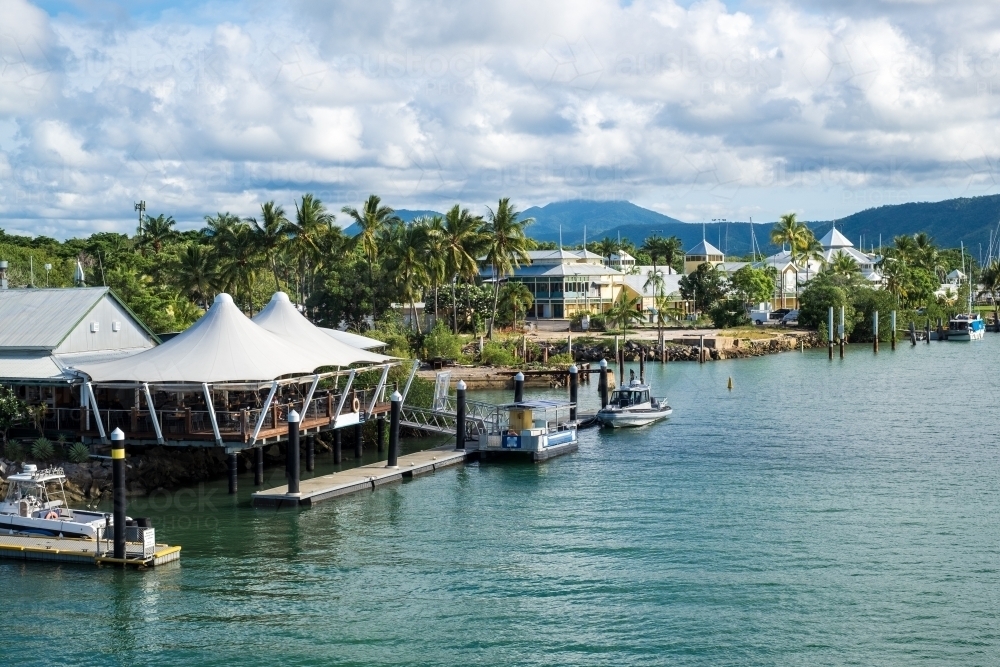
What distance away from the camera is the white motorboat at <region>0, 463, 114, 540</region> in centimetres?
3081

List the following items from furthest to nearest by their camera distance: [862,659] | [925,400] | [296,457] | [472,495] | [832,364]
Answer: [832,364], [925,400], [472,495], [296,457], [862,659]

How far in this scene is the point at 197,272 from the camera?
261ft

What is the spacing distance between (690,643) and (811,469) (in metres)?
19.2

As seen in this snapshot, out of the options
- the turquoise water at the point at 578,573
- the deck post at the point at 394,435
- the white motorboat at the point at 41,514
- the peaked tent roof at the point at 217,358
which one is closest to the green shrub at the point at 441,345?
the turquoise water at the point at 578,573

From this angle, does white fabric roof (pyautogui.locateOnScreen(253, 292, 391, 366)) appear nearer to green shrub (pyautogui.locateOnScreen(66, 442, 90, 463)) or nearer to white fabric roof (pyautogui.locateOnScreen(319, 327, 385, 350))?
white fabric roof (pyautogui.locateOnScreen(319, 327, 385, 350))

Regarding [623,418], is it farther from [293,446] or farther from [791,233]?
[791,233]

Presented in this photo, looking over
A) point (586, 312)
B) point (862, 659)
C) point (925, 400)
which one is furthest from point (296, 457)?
point (586, 312)

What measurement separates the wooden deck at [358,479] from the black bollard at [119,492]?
6944 mm

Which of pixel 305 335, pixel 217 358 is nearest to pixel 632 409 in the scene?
pixel 305 335

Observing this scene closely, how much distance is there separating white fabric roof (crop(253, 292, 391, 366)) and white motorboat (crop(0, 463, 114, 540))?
10838 millimetres

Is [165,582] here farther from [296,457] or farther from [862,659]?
[862,659]

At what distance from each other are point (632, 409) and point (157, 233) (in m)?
64.1

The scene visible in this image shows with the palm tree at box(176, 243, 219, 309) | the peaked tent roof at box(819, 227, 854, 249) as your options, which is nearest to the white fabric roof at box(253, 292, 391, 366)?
the palm tree at box(176, 243, 219, 309)

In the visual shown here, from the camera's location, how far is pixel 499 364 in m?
77.0
